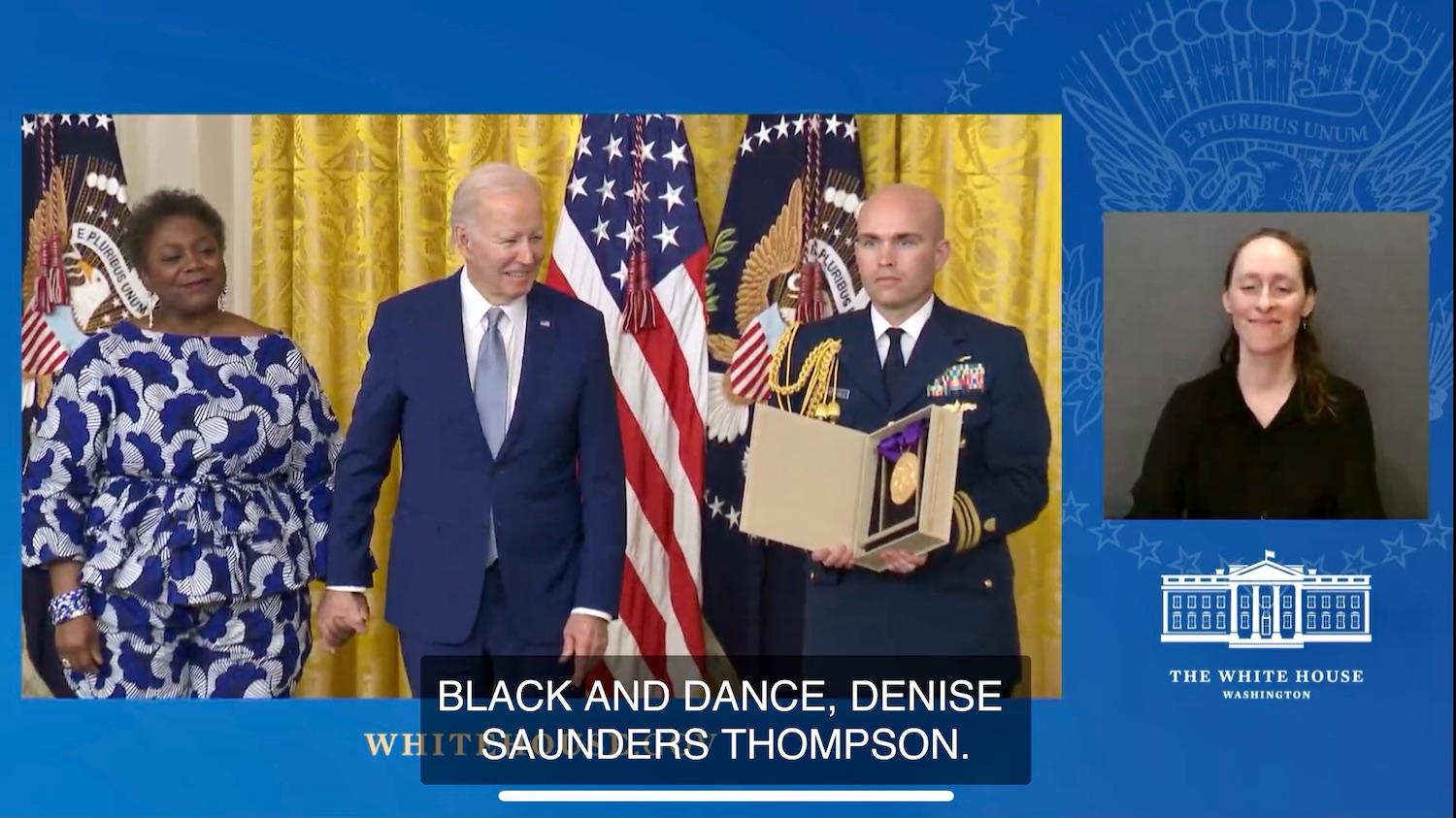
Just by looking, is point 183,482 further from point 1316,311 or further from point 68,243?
point 1316,311

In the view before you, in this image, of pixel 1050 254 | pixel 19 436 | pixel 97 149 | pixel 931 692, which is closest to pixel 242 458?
pixel 19 436

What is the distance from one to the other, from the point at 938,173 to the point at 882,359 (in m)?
0.43

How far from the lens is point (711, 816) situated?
10.8 ft

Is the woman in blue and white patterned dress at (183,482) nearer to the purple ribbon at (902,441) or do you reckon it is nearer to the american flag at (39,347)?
the american flag at (39,347)

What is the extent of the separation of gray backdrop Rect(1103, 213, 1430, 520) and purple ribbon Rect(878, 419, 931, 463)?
439mm

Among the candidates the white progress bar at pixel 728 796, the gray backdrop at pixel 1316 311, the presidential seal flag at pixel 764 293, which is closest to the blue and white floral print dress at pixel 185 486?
the white progress bar at pixel 728 796

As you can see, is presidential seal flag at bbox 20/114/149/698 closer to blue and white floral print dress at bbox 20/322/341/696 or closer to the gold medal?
blue and white floral print dress at bbox 20/322/341/696

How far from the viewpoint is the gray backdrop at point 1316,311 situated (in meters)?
3.19

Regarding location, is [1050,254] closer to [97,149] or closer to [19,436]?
[97,149]

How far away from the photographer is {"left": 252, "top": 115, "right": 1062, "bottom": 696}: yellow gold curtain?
319cm

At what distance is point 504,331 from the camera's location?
3160mm

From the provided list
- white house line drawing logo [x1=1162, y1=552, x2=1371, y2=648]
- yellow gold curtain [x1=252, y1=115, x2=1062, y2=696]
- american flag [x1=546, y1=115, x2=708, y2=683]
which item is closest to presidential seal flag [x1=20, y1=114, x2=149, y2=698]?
yellow gold curtain [x1=252, y1=115, x2=1062, y2=696]

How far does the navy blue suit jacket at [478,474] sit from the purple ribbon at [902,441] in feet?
1.88

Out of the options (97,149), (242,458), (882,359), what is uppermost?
(97,149)
